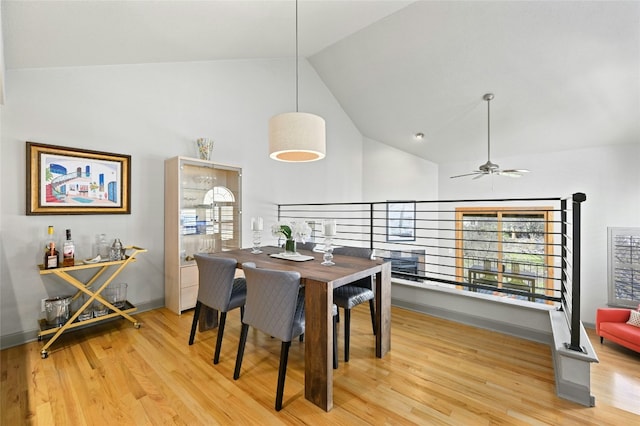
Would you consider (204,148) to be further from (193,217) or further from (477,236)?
(477,236)

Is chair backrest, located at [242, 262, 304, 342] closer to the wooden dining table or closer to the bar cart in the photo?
the wooden dining table

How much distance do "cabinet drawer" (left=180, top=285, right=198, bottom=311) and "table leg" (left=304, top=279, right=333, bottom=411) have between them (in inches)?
77.1

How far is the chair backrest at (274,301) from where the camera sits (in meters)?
1.69

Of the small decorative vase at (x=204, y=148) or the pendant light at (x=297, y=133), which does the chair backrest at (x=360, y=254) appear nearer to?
the pendant light at (x=297, y=133)

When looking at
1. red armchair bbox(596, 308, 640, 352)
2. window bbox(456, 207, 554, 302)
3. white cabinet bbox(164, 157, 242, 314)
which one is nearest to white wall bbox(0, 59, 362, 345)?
white cabinet bbox(164, 157, 242, 314)

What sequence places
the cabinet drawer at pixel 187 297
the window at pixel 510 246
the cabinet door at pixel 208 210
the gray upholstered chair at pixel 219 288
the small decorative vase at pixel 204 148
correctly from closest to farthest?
the gray upholstered chair at pixel 219 288 → the cabinet drawer at pixel 187 297 → the cabinet door at pixel 208 210 → the small decorative vase at pixel 204 148 → the window at pixel 510 246

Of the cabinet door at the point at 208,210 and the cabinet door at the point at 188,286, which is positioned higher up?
the cabinet door at the point at 208,210

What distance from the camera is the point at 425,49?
383 centimetres

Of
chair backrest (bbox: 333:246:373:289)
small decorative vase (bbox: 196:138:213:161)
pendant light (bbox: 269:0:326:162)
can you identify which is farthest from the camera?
small decorative vase (bbox: 196:138:213:161)

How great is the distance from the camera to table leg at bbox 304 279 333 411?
1.63 metres

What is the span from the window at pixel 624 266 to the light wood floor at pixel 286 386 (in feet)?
9.69

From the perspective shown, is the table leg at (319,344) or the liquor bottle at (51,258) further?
the liquor bottle at (51,258)

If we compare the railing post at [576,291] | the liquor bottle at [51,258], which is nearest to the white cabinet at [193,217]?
the liquor bottle at [51,258]

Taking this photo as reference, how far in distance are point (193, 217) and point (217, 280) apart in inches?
59.6
